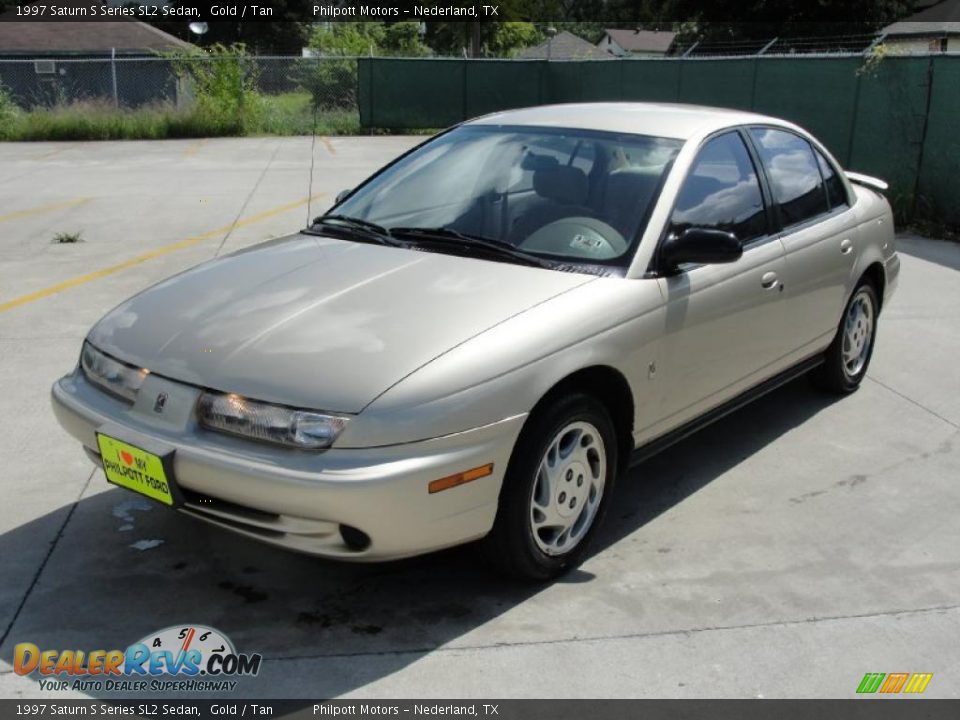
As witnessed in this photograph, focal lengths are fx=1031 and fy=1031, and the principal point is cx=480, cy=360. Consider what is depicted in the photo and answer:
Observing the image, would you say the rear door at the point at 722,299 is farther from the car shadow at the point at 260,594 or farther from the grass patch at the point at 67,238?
the grass patch at the point at 67,238

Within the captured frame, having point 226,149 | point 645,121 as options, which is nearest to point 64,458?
Result: point 645,121

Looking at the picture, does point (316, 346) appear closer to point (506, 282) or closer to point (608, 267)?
point (506, 282)

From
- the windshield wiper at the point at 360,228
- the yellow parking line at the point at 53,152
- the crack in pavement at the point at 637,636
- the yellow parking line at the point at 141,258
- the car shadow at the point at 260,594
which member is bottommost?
the crack in pavement at the point at 637,636

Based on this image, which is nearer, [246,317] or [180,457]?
[180,457]

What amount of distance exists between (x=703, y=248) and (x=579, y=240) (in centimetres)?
48

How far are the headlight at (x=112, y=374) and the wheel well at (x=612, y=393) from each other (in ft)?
4.54

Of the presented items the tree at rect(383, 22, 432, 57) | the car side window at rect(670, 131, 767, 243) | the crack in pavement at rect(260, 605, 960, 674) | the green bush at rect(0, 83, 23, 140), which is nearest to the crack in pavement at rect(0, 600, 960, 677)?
the crack in pavement at rect(260, 605, 960, 674)

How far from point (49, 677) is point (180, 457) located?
2.47 feet

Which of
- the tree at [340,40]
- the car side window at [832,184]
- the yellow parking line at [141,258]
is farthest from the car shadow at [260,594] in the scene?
the tree at [340,40]

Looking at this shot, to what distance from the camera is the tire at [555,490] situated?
3.42 m

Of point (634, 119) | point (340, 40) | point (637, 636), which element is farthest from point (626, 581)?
point (340, 40)

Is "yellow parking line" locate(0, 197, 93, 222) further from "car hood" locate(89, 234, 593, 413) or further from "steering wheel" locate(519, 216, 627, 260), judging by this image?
"steering wheel" locate(519, 216, 627, 260)

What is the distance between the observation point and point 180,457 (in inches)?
126

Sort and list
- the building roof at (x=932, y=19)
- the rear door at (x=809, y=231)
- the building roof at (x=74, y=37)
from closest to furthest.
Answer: the rear door at (x=809, y=231), the building roof at (x=932, y=19), the building roof at (x=74, y=37)
